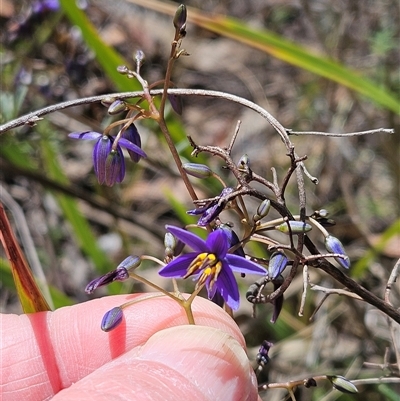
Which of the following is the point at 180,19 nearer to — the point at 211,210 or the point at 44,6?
the point at 211,210

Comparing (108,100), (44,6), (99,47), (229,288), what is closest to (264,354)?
(229,288)

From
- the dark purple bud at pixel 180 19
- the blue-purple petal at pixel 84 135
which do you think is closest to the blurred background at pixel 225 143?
the blue-purple petal at pixel 84 135

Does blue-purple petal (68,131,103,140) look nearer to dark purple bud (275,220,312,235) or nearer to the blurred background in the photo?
→ dark purple bud (275,220,312,235)

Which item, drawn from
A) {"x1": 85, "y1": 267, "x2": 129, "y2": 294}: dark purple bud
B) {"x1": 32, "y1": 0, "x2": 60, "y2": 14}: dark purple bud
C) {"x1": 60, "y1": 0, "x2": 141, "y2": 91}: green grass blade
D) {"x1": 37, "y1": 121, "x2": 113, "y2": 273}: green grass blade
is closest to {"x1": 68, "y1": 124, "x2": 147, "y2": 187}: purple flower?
{"x1": 85, "y1": 267, "x2": 129, "y2": 294}: dark purple bud

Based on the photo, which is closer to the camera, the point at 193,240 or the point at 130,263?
the point at 193,240

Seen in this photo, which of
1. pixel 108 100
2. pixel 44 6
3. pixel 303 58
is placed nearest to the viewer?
pixel 108 100

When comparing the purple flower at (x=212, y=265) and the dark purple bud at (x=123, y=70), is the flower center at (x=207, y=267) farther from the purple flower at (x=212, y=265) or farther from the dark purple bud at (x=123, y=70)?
the dark purple bud at (x=123, y=70)
